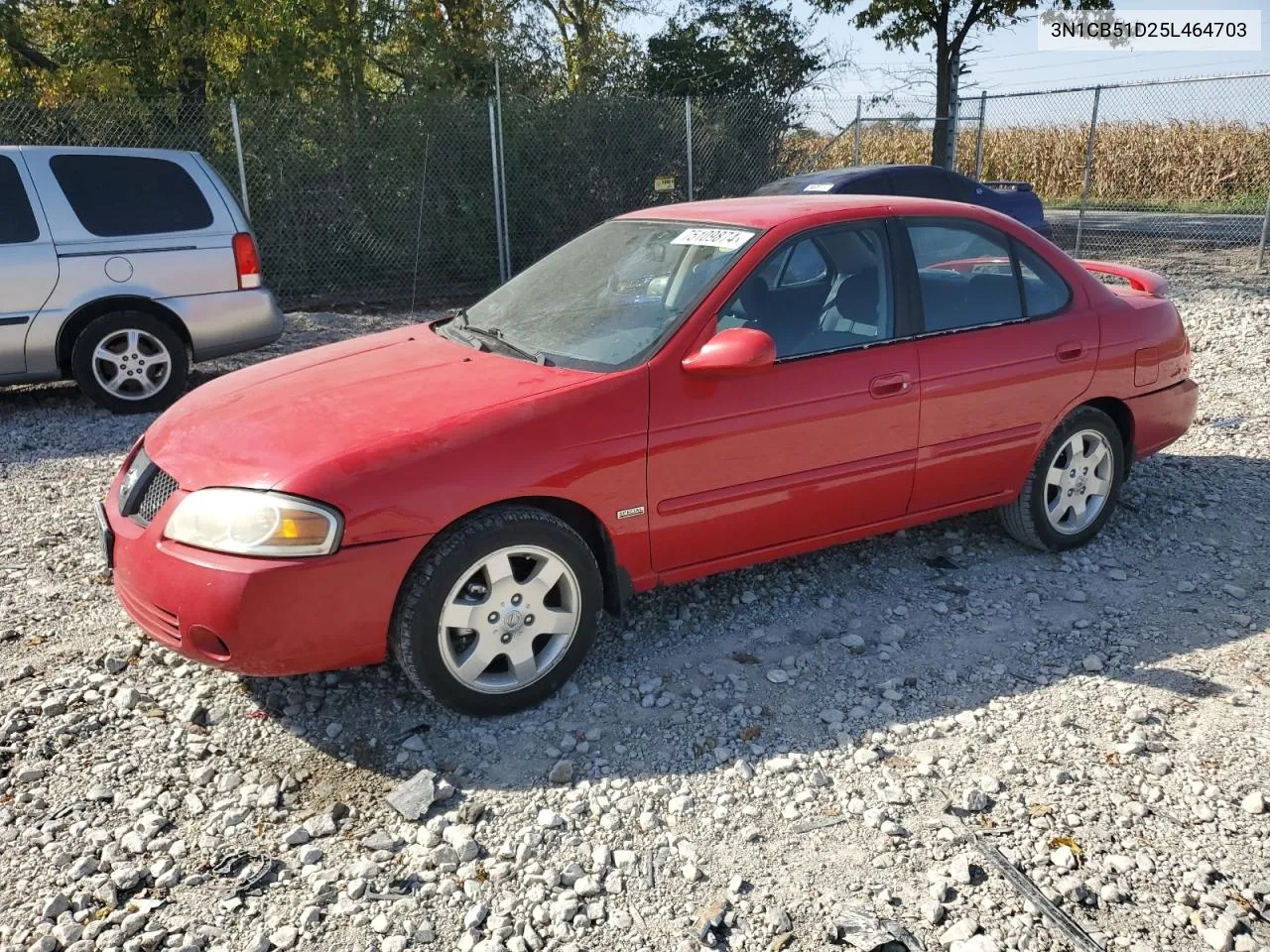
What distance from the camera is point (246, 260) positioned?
787cm

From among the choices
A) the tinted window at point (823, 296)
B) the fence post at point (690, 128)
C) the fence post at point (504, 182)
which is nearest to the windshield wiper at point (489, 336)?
the tinted window at point (823, 296)

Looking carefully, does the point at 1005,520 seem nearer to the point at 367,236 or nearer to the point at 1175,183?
the point at 367,236

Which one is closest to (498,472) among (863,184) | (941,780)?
(941,780)

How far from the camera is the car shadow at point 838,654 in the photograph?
3518mm

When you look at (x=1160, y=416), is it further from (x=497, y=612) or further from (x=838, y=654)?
(x=497, y=612)

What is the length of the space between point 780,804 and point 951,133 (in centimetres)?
1587

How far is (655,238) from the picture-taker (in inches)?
175

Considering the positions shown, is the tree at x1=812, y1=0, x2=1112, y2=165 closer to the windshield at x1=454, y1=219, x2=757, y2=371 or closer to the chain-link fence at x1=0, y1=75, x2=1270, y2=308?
the chain-link fence at x1=0, y1=75, x2=1270, y2=308

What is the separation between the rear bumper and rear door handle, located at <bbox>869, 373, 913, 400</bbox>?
1387 mm

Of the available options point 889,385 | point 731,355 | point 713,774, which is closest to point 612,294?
point 731,355

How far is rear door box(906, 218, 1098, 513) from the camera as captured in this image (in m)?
4.40

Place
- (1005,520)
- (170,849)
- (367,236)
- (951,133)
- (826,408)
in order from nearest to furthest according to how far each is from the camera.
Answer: (170,849) < (826,408) < (1005,520) < (367,236) < (951,133)

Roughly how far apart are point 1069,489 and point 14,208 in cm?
672

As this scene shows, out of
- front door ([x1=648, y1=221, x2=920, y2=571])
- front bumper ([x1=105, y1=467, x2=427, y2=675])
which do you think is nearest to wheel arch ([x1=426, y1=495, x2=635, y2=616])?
front door ([x1=648, y1=221, x2=920, y2=571])
